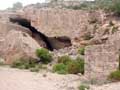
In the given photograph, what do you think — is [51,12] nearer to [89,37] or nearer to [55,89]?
[89,37]

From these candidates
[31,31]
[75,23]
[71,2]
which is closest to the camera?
[75,23]

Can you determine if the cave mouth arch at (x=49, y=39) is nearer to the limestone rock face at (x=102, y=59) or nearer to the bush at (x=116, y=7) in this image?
the bush at (x=116, y=7)

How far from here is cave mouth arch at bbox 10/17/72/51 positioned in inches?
1642

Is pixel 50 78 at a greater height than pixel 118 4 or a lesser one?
lesser

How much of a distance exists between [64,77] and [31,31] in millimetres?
22800

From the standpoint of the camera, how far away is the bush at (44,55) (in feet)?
100.0

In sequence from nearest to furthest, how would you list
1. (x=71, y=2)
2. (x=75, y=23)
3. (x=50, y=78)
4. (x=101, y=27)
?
1. (x=50, y=78)
2. (x=101, y=27)
3. (x=75, y=23)
4. (x=71, y=2)

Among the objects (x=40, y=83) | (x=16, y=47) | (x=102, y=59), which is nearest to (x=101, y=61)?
(x=102, y=59)

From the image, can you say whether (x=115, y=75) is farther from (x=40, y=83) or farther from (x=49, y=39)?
(x=49, y=39)

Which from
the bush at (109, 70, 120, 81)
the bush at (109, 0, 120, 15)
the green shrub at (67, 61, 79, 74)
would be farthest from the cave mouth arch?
the bush at (109, 70, 120, 81)

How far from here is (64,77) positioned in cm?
2186

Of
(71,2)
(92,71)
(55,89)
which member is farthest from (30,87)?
(71,2)

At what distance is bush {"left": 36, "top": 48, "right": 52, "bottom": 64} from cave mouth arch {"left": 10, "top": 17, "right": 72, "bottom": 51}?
9.25m

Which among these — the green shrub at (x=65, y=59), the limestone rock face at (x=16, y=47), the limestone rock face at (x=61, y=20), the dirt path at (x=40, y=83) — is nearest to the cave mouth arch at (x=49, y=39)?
the limestone rock face at (x=61, y=20)
